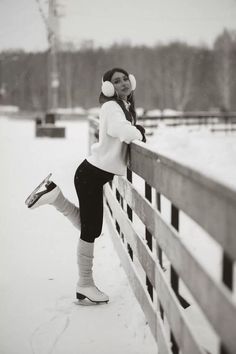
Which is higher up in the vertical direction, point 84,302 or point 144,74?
point 144,74

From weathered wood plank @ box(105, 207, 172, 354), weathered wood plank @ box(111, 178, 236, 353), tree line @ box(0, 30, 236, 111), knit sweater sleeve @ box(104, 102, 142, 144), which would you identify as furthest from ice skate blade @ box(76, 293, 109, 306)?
tree line @ box(0, 30, 236, 111)

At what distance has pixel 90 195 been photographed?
4.09 m

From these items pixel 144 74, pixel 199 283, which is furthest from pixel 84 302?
pixel 144 74

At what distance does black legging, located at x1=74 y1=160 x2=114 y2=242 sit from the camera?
13.4 feet

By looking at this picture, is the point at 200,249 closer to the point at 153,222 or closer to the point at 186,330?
the point at 153,222

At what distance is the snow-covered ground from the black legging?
0.58 m

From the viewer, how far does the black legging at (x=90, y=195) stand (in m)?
4.10

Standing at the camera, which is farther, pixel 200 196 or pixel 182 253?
pixel 182 253

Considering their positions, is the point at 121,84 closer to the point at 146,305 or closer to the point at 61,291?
the point at 146,305

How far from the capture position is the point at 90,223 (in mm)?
4156

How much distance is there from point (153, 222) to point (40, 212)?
4.76 m

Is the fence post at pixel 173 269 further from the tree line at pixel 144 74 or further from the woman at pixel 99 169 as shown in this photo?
the tree line at pixel 144 74

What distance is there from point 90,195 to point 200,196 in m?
1.99

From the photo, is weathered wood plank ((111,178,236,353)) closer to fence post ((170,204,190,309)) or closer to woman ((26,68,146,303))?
fence post ((170,204,190,309))
